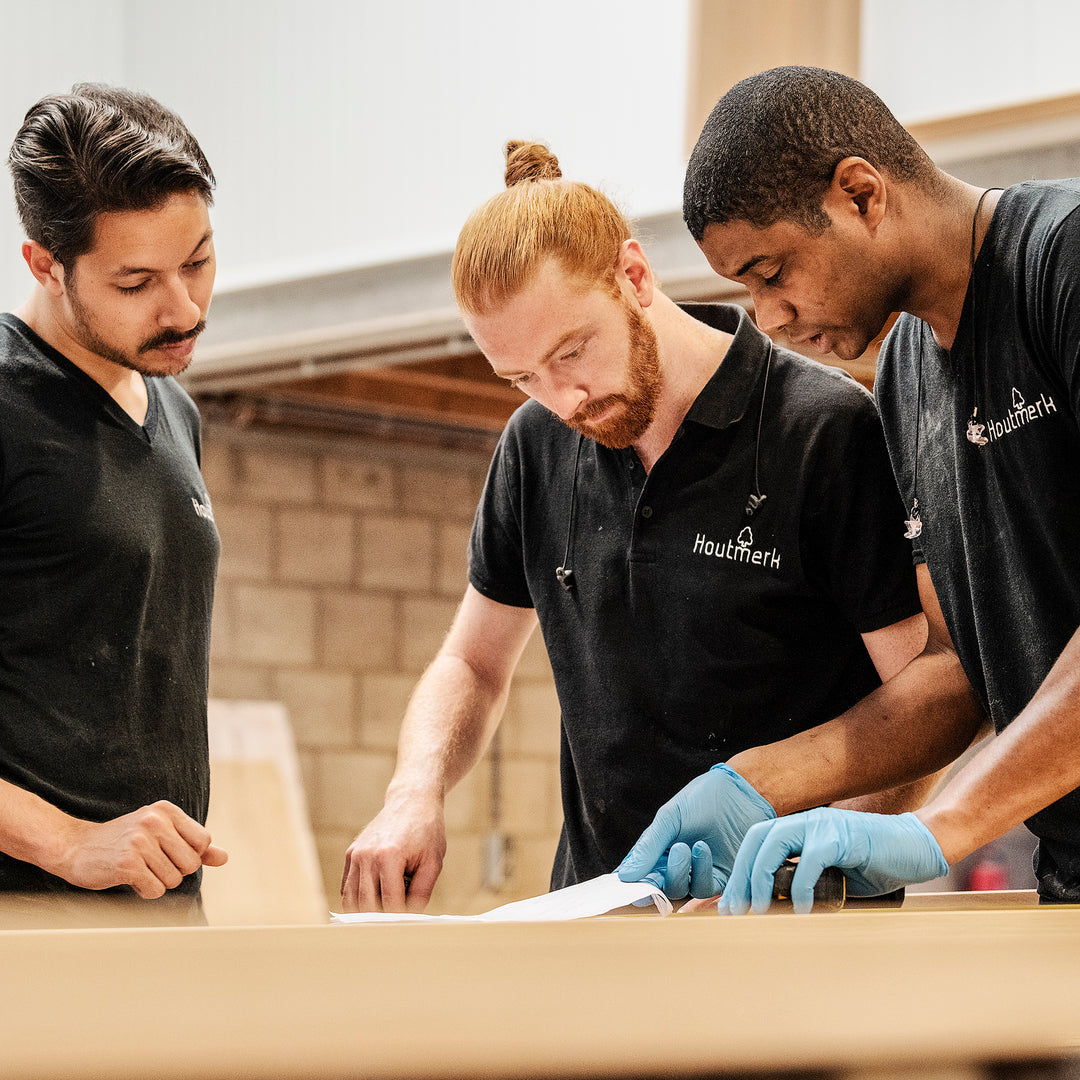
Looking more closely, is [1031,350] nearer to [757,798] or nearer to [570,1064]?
[757,798]

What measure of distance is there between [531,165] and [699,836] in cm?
90

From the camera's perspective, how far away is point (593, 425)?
1.77 m

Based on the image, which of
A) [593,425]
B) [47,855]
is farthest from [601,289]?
[47,855]

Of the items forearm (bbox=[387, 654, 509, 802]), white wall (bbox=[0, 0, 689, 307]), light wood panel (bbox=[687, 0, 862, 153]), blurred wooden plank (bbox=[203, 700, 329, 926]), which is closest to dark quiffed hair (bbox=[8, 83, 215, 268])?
forearm (bbox=[387, 654, 509, 802])

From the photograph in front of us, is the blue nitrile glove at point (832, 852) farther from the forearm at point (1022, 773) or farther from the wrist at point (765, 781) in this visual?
the wrist at point (765, 781)

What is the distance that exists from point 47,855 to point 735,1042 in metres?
1.12

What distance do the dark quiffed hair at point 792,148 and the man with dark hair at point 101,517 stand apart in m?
0.72

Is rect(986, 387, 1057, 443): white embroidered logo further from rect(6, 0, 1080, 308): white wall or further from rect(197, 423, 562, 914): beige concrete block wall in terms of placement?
rect(197, 423, 562, 914): beige concrete block wall

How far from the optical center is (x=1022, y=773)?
4.36 feet

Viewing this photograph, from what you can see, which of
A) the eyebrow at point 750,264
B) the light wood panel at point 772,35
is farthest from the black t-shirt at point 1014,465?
the light wood panel at point 772,35

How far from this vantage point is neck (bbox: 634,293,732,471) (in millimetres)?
1811

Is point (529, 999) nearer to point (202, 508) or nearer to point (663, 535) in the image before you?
point (663, 535)

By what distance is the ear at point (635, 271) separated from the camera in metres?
1.77

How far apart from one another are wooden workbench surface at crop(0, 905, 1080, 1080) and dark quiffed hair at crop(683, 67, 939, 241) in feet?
3.14
